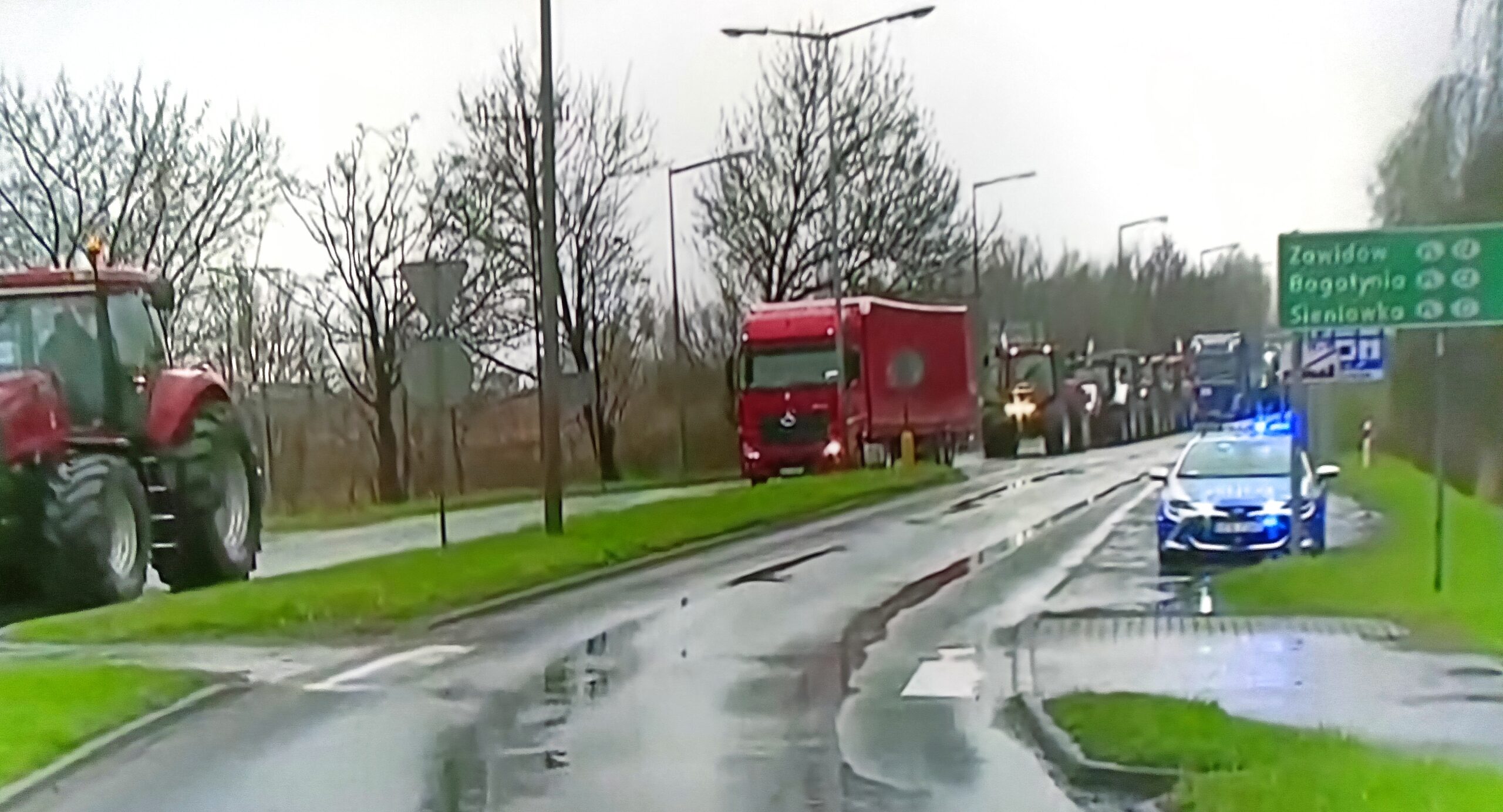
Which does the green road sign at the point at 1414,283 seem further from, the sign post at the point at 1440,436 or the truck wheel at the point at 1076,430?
the truck wheel at the point at 1076,430

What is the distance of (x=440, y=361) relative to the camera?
7.86 m

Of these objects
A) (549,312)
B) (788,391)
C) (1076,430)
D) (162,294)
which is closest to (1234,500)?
(1076,430)

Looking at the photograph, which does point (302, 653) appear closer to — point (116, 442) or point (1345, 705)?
point (116, 442)

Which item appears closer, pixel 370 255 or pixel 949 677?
pixel 949 677

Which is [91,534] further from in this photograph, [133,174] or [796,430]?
[796,430]

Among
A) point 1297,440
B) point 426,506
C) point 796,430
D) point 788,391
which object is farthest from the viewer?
point 796,430

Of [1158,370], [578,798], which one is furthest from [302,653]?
[1158,370]

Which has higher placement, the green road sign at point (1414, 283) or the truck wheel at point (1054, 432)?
the green road sign at point (1414, 283)

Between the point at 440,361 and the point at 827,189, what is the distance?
1.72 meters

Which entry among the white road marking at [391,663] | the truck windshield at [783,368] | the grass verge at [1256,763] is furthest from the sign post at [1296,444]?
the white road marking at [391,663]

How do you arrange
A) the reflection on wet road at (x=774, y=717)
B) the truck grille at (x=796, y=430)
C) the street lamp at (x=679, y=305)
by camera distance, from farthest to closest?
the truck grille at (x=796, y=430) → the street lamp at (x=679, y=305) → the reflection on wet road at (x=774, y=717)

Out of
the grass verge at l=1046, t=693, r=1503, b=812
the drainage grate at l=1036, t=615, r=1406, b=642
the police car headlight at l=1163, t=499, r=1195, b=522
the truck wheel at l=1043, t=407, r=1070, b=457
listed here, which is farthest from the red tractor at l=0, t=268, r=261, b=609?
the police car headlight at l=1163, t=499, r=1195, b=522

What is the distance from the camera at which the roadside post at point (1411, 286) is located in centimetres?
690

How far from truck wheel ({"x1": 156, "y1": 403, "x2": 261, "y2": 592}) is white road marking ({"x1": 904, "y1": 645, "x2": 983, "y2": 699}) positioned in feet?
9.21
